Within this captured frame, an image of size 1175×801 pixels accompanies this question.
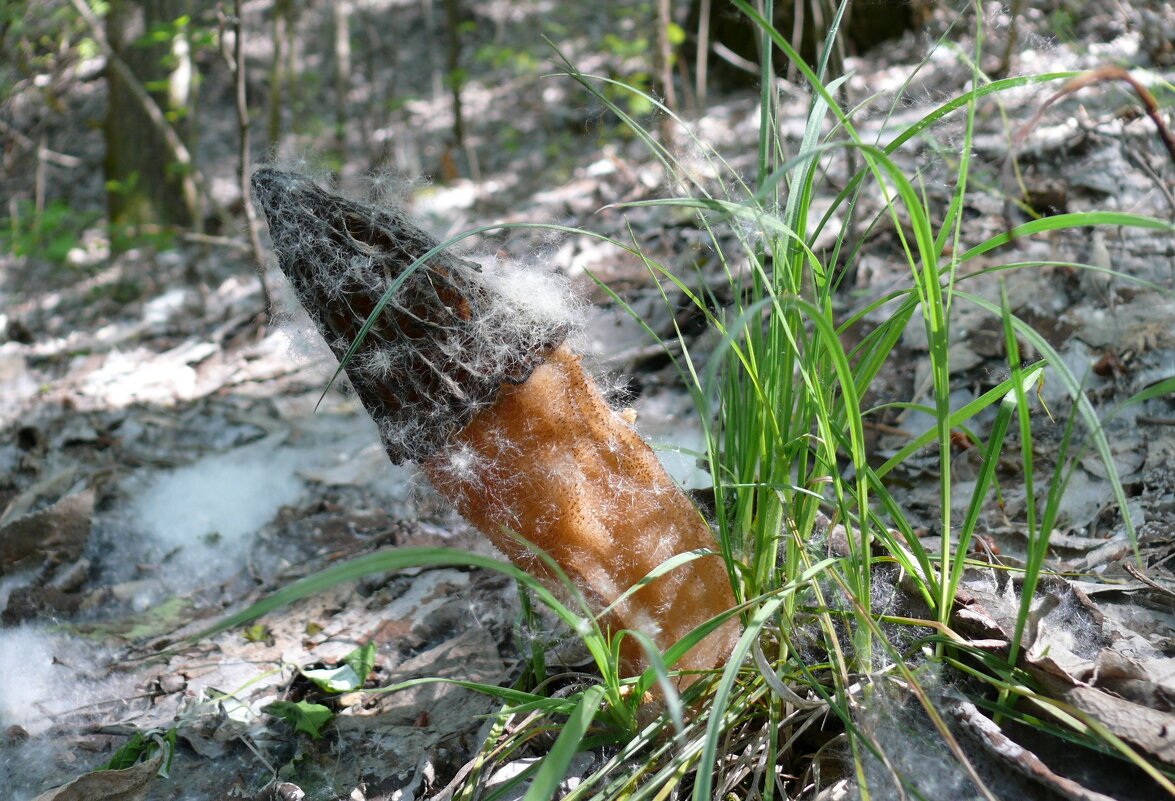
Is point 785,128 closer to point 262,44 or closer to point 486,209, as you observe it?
point 486,209

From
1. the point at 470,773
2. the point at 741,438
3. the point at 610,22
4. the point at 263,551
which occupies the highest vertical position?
the point at 610,22

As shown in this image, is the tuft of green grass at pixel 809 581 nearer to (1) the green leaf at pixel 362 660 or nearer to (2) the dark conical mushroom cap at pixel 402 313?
(2) the dark conical mushroom cap at pixel 402 313

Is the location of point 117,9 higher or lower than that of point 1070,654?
higher

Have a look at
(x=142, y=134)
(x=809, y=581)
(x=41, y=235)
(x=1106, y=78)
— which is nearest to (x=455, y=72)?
(x=142, y=134)

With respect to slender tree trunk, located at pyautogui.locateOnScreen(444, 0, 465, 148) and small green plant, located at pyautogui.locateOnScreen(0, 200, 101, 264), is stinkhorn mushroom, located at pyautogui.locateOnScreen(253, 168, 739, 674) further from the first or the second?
slender tree trunk, located at pyautogui.locateOnScreen(444, 0, 465, 148)

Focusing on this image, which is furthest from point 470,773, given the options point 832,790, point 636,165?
point 636,165
